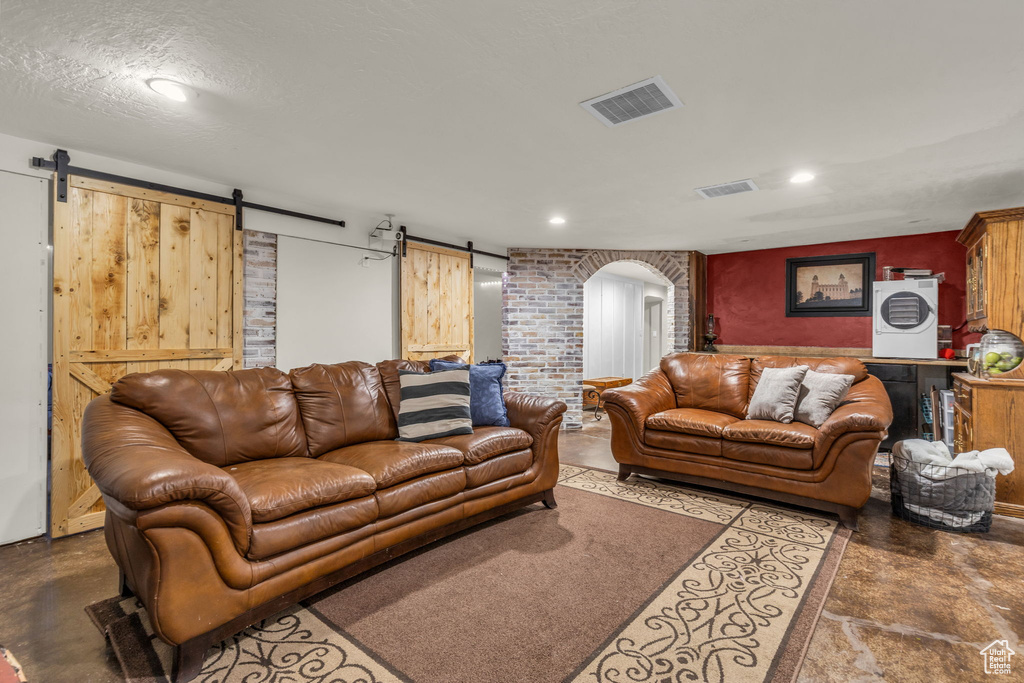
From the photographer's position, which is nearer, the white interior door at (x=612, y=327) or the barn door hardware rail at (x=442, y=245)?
the barn door hardware rail at (x=442, y=245)

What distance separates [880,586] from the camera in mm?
2258

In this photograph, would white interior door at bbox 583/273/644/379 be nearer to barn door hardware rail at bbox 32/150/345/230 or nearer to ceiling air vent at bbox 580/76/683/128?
barn door hardware rail at bbox 32/150/345/230

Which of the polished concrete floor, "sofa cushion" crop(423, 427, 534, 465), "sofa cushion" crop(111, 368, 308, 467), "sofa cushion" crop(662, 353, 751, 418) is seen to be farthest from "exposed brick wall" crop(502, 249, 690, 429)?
the polished concrete floor

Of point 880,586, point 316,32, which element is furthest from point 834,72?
point 880,586

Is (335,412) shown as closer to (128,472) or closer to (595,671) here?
(128,472)

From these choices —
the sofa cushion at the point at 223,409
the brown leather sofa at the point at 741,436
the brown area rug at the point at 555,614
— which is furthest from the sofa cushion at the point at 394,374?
the brown leather sofa at the point at 741,436

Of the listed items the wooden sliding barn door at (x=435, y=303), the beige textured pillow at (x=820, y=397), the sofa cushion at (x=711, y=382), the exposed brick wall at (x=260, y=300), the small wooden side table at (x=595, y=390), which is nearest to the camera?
the beige textured pillow at (x=820, y=397)

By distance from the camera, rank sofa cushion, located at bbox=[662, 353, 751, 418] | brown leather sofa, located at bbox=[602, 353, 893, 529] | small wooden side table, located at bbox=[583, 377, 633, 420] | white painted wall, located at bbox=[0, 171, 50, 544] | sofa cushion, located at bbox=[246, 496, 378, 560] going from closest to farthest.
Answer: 1. sofa cushion, located at bbox=[246, 496, 378, 560]
2. white painted wall, located at bbox=[0, 171, 50, 544]
3. brown leather sofa, located at bbox=[602, 353, 893, 529]
4. sofa cushion, located at bbox=[662, 353, 751, 418]
5. small wooden side table, located at bbox=[583, 377, 633, 420]

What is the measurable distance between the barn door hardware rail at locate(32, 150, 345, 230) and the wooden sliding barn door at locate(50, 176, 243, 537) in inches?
1.3

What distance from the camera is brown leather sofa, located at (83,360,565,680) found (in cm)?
164

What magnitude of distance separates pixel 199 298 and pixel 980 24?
423 centimetres

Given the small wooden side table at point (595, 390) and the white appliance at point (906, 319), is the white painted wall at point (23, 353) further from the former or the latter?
the white appliance at point (906, 319)

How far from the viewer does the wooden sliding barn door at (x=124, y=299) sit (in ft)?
9.43

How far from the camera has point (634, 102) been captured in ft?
7.52
